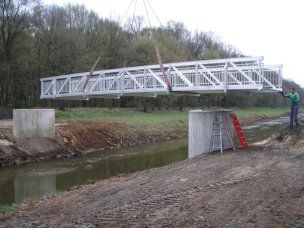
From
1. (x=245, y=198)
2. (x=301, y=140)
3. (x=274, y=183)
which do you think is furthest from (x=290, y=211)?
(x=301, y=140)

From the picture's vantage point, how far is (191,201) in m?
10.6

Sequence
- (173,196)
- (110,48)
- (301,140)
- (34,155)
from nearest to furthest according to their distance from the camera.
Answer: (173,196) → (301,140) → (34,155) → (110,48)

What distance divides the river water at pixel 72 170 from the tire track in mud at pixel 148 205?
239 inches

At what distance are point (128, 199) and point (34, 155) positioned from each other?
1686 cm

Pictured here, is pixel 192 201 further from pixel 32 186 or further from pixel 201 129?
pixel 32 186

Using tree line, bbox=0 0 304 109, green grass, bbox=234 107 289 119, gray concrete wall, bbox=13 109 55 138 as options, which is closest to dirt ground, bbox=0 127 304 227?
gray concrete wall, bbox=13 109 55 138

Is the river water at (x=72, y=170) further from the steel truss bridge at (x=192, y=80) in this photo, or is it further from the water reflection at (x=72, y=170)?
the steel truss bridge at (x=192, y=80)

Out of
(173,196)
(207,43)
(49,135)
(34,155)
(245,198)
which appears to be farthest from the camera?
(207,43)

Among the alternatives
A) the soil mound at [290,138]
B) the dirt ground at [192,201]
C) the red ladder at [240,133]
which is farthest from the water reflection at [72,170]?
the soil mound at [290,138]

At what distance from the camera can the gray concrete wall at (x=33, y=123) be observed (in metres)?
28.5

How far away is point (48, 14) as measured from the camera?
55.2 m

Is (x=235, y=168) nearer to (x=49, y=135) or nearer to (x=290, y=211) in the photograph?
(x=290, y=211)

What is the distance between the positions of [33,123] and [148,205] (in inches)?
814

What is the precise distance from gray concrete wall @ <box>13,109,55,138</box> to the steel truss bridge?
3167 mm
